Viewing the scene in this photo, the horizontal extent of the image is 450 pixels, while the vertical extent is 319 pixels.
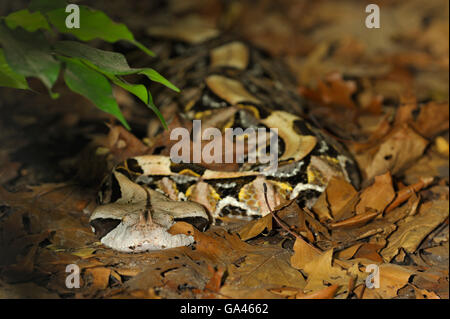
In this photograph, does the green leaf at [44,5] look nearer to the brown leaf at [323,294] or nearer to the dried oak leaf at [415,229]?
the brown leaf at [323,294]

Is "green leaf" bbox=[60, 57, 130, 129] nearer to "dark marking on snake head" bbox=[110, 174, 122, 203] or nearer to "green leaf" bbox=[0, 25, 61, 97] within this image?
"green leaf" bbox=[0, 25, 61, 97]

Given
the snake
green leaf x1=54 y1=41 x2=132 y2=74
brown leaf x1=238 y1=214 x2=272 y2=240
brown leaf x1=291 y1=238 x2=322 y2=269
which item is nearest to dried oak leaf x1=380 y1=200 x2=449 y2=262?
brown leaf x1=291 y1=238 x2=322 y2=269

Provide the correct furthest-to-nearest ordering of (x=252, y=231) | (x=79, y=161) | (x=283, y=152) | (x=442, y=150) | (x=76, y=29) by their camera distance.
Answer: (x=442, y=150)
(x=79, y=161)
(x=283, y=152)
(x=252, y=231)
(x=76, y=29)

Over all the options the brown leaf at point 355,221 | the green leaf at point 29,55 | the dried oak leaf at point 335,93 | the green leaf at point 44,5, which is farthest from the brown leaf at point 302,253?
the dried oak leaf at point 335,93

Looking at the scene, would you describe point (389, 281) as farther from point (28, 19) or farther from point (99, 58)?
point (28, 19)

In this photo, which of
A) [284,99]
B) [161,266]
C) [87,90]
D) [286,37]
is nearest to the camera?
[87,90]
